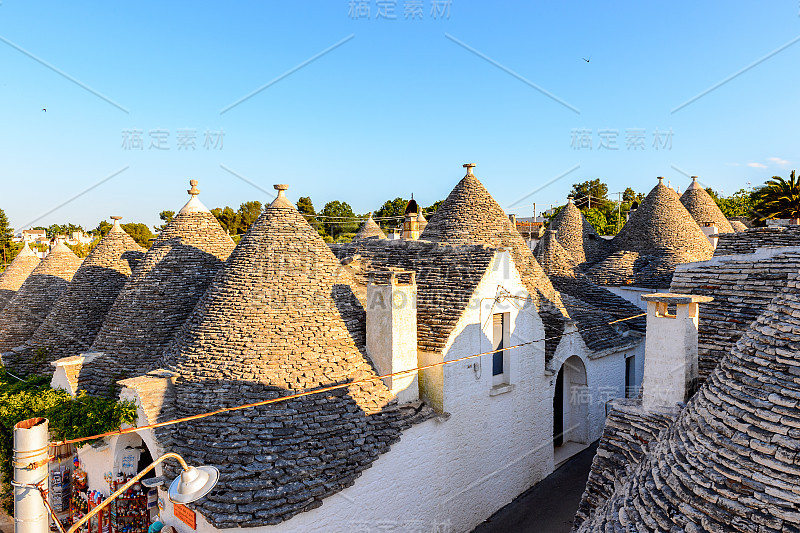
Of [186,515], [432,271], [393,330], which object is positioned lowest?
[186,515]

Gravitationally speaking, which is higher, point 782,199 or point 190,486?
point 782,199

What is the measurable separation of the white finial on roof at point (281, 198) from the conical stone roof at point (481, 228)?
20.1 feet

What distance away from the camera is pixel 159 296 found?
12086mm

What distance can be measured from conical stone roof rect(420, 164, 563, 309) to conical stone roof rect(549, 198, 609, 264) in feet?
34.5

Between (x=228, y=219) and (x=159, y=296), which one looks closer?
(x=159, y=296)

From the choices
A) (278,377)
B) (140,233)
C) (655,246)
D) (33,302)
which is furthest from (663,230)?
(140,233)

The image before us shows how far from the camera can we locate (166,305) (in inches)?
472

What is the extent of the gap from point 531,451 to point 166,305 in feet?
32.5

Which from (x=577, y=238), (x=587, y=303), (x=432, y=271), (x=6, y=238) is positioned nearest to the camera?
(x=432, y=271)

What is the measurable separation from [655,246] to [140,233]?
1996 inches

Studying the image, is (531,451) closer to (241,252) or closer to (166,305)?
(241,252)

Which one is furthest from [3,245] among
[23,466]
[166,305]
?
[23,466]

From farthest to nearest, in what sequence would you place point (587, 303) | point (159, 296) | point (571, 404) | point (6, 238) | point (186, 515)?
point (6, 238) < point (587, 303) < point (571, 404) < point (159, 296) < point (186, 515)

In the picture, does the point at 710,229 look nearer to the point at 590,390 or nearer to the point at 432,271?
the point at 590,390
